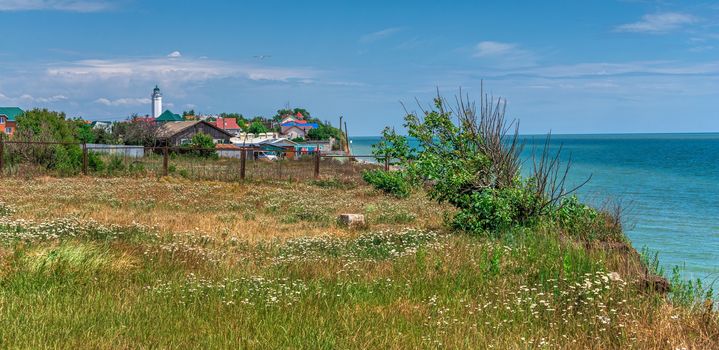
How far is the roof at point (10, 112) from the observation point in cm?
11131

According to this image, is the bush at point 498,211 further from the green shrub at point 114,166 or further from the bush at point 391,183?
the green shrub at point 114,166

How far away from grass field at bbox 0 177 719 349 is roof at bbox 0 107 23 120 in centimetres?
11192

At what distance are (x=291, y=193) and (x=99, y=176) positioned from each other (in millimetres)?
10344

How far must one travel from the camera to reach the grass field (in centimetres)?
614

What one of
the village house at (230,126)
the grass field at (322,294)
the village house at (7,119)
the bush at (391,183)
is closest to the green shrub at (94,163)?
the bush at (391,183)

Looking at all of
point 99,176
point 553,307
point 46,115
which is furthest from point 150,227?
point 46,115

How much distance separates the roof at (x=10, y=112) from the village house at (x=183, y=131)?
41.7 metres

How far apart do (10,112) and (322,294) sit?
12105 cm

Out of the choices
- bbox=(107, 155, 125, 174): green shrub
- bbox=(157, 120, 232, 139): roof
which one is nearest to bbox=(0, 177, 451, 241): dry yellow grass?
bbox=(107, 155, 125, 174): green shrub

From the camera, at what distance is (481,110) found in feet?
48.5

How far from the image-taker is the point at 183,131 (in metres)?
80.9

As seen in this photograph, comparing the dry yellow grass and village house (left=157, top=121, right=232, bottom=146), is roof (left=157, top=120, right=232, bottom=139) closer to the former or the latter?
village house (left=157, top=121, right=232, bottom=146)

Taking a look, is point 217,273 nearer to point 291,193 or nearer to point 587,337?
point 587,337


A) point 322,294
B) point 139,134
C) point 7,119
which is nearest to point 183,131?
point 139,134
